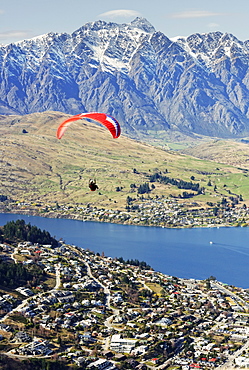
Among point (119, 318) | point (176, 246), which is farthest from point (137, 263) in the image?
point (119, 318)

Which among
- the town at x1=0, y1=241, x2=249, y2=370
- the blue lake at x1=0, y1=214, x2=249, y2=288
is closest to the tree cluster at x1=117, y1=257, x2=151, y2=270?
the town at x1=0, y1=241, x2=249, y2=370

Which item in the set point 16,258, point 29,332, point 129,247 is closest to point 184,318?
point 29,332

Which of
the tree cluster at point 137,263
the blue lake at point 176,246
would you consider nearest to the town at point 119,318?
the tree cluster at point 137,263

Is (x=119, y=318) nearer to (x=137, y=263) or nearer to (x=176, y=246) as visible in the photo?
(x=137, y=263)

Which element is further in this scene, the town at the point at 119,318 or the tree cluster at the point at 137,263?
the tree cluster at the point at 137,263

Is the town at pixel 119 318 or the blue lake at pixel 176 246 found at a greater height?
the blue lake at pixel 176 246

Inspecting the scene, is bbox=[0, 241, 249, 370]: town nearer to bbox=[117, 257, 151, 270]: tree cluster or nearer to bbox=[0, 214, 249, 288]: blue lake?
bbox=[117, 257, 151, 270]: tree cluster

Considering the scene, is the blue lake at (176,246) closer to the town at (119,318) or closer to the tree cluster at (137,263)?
the tree cluster at (137,263)

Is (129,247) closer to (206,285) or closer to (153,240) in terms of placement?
(153,240)
